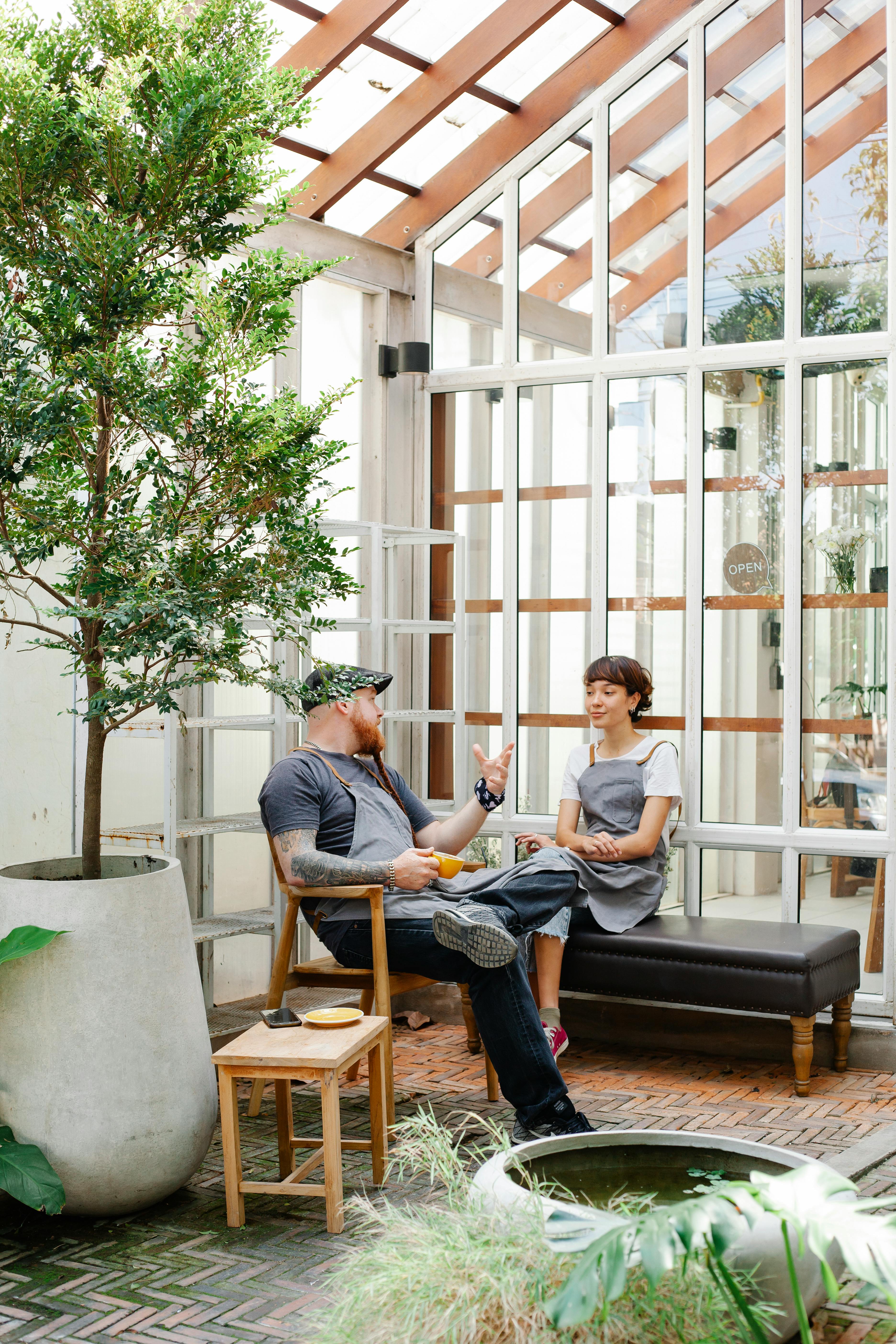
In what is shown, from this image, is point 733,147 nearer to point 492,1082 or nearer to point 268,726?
point 268,726

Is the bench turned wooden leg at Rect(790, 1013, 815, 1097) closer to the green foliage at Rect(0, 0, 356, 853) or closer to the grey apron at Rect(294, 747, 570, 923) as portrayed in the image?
the grey apron at Rect(294, 747, 570, 923)

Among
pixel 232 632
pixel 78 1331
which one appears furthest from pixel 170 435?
pixel 78 1331

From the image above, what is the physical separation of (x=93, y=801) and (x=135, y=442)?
36.0 inches

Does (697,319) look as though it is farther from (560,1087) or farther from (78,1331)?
(78,1331)

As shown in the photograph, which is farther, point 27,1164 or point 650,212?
point 650,212

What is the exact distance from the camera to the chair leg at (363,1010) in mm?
4270

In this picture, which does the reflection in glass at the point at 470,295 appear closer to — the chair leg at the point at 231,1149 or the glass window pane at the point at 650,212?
the glass window pane at the point at 650,212

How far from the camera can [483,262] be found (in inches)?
220

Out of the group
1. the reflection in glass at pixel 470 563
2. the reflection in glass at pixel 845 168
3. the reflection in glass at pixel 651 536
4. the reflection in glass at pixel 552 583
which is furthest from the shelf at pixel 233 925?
the reflection in glass at pixel 845 168

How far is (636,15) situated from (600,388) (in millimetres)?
1453

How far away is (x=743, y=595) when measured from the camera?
510 cm

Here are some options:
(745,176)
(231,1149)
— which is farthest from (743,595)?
(231,1149)

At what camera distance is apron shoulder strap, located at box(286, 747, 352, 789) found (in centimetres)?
423

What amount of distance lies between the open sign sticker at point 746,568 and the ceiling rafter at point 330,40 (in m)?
2.28
